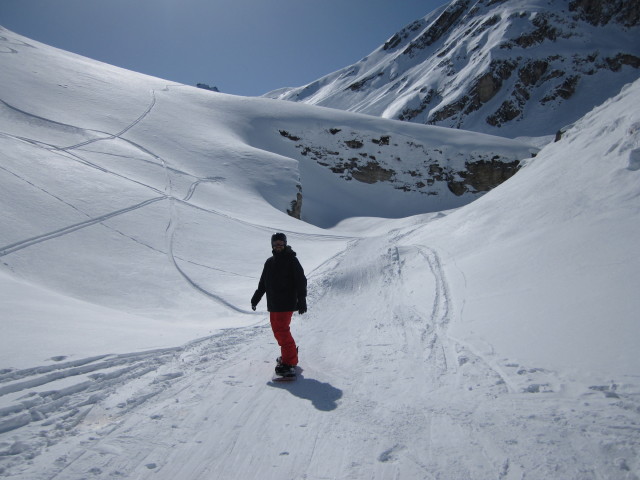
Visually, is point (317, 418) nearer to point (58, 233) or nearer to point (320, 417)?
point (320, 417)

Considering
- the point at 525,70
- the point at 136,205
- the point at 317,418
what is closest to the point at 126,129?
the point at 136,205

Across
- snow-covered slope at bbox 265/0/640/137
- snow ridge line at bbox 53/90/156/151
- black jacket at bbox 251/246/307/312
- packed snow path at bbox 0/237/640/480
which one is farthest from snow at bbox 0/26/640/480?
snow-covered slope at bbox 265/0/640/137

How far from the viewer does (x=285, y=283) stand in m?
4.19

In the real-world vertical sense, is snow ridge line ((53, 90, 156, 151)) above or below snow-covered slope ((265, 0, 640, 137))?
below

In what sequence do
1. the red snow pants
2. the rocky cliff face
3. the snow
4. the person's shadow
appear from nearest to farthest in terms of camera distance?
1. the snow
2. the person's shadow
3. the red snow pants
4. the rocky cliff face

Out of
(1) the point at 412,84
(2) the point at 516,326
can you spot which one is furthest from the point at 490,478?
(1) the point at 412,84

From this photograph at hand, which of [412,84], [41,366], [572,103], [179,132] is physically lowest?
[41,366]

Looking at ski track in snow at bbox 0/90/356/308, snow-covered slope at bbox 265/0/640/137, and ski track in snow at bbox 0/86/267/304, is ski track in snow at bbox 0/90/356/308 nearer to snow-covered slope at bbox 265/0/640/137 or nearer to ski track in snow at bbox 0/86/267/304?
ski track in snow at bbox 0/86/267/304

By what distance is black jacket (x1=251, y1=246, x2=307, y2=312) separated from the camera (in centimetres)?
417

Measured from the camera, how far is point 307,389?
3654 millimetres

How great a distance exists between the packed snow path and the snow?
0.02 m

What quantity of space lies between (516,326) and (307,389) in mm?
2464

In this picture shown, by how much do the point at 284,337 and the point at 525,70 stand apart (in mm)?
66603

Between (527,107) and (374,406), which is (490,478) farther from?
(527,107)
